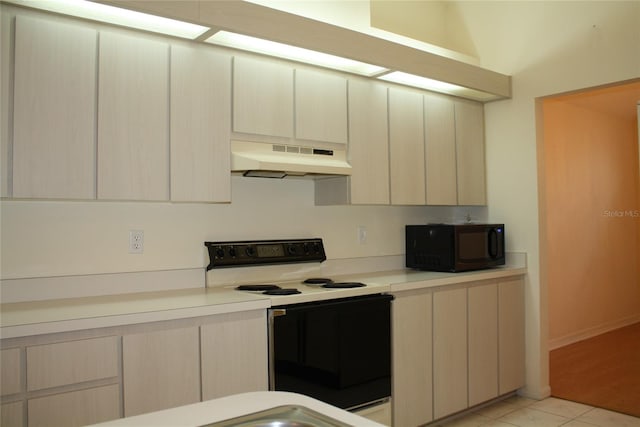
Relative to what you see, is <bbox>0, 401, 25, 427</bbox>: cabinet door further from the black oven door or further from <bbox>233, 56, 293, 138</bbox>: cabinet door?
<bbox>233, 56, 293, 138</bbox>: cabinet door

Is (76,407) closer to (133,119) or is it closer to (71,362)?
(71,362)

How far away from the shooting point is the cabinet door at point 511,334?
3.61 m

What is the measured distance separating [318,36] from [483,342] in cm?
220

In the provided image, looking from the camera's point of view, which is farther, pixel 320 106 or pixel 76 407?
pixel 320 106

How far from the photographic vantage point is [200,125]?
2.58 m

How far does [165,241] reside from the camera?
9.10ft

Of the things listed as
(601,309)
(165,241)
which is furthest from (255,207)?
(601,309)

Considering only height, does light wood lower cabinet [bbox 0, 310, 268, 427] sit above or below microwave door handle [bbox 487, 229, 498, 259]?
below

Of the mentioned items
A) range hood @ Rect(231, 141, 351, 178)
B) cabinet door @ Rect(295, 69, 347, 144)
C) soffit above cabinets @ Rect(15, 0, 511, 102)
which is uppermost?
soffit above cabinets @ Rect(15, 0, 511, 102)

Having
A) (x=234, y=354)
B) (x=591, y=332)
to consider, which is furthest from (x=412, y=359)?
(x=591, y=332)

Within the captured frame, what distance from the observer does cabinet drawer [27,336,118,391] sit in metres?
1.83

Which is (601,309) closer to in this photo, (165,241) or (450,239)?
(450,239)

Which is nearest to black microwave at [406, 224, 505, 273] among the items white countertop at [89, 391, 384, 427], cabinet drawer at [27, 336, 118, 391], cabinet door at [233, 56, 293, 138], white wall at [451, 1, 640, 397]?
white wall at [451, 1, 640, 397]

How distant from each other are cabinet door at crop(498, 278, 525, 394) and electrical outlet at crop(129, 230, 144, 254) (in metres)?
2.34
